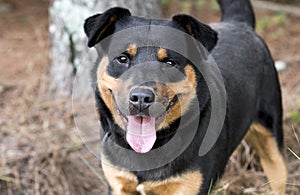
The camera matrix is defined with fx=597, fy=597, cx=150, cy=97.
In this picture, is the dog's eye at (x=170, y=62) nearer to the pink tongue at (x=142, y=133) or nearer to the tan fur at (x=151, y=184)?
the pink tongue at (x=142, y=133)

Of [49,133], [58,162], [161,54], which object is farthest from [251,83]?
[49,133]

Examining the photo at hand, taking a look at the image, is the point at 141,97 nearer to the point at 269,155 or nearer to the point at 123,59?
the point at 123,59

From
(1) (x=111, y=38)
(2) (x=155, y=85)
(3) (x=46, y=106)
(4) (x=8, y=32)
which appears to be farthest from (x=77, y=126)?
(4) (x=8, y=32)

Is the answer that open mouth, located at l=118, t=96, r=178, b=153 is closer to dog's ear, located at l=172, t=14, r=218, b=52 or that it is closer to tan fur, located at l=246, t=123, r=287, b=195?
dog's ear, located at l=172, t=14, r=218, b=52

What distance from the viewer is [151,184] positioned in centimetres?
393

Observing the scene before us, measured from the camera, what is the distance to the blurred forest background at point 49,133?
5020 millimetres

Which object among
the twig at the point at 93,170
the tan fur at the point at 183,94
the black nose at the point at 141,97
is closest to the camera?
the black nose at the point at 141,97

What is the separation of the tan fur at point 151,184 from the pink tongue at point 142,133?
0.95 feet

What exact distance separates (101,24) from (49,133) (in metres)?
1.91

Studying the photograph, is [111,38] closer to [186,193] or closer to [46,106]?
[186,193]

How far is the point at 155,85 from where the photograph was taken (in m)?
3.60

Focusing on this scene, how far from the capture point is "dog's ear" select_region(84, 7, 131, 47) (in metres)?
3.89

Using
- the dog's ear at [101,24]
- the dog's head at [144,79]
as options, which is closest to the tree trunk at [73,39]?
the dog's ear at [101,24]

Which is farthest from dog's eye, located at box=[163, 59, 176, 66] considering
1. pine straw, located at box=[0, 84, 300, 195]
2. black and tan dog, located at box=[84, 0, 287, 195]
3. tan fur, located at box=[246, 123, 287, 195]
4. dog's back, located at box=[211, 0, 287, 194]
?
tan fur, located at box=[246, 123, 287, 195]
